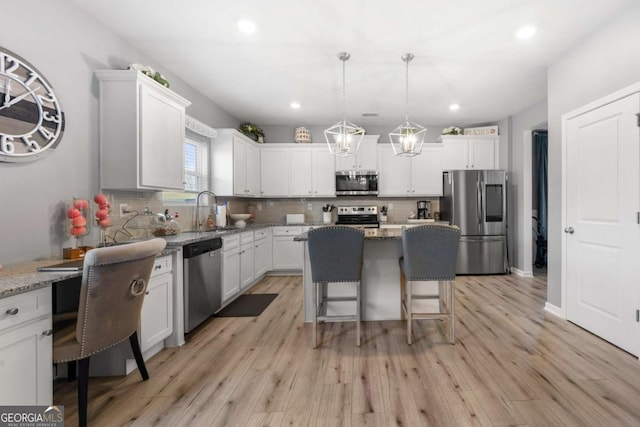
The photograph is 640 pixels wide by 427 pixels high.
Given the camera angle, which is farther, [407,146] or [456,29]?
[407,146]

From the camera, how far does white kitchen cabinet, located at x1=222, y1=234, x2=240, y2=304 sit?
3398 millimetres

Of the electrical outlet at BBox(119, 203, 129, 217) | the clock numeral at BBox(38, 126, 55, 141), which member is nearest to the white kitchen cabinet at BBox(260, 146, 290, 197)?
the electrical outlet at BBox(119, 203, 129, 217)

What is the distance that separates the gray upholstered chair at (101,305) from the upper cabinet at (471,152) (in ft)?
16.8

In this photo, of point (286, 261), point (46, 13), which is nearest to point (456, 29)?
point (46, 13)

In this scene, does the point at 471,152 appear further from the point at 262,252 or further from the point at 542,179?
the point at 262,252

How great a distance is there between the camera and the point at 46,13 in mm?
2033

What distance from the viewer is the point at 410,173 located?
17.7 ft

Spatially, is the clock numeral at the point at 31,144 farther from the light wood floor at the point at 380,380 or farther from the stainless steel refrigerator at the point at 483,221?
the stainless steel refrigerator at the point at 483,221

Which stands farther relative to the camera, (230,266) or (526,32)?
(230,266)

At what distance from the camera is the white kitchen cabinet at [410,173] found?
536 centimetres

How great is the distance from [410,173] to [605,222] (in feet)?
10.1

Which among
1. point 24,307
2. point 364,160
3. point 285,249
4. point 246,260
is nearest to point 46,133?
point 24,307

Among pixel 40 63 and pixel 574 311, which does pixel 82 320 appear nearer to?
pixel 40 63

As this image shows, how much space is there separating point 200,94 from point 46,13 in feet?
6.76
